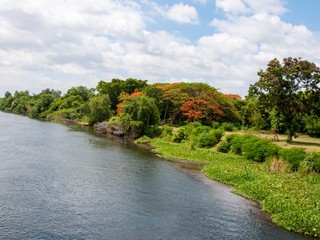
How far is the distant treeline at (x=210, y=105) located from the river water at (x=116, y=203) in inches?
830

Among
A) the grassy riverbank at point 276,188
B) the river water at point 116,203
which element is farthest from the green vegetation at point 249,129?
the river water at point 116,203

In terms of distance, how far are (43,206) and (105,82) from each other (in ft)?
282

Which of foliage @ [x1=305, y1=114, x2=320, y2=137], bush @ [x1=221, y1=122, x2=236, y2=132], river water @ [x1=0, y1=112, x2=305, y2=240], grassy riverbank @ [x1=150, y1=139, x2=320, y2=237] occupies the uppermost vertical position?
foliage @ [x1=305, y1=114, x2=320, y2=137]

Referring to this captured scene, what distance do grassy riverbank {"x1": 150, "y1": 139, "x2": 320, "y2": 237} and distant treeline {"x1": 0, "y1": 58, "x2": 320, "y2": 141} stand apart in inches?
496

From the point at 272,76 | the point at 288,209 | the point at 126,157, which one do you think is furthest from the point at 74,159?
the point at 272,76

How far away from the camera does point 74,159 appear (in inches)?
1719

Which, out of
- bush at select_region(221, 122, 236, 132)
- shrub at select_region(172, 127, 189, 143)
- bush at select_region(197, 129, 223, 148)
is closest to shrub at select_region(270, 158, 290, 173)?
bush at select_region(197, 129, 223, 148)

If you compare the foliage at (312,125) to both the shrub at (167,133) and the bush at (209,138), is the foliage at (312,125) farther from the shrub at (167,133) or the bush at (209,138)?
the shrub at (167,133)

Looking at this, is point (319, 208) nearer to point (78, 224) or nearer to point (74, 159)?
point (78, 224)

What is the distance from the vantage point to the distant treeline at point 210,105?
5144 cm

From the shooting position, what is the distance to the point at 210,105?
72812 millimetres

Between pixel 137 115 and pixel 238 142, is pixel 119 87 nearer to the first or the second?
pixel 137 115

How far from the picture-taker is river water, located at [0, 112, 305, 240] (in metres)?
21.6

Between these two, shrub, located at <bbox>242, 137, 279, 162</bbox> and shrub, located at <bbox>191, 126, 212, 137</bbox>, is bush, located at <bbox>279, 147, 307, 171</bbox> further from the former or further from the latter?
shrub, located at <bbox>191, 126, 212, 137</bbox>
